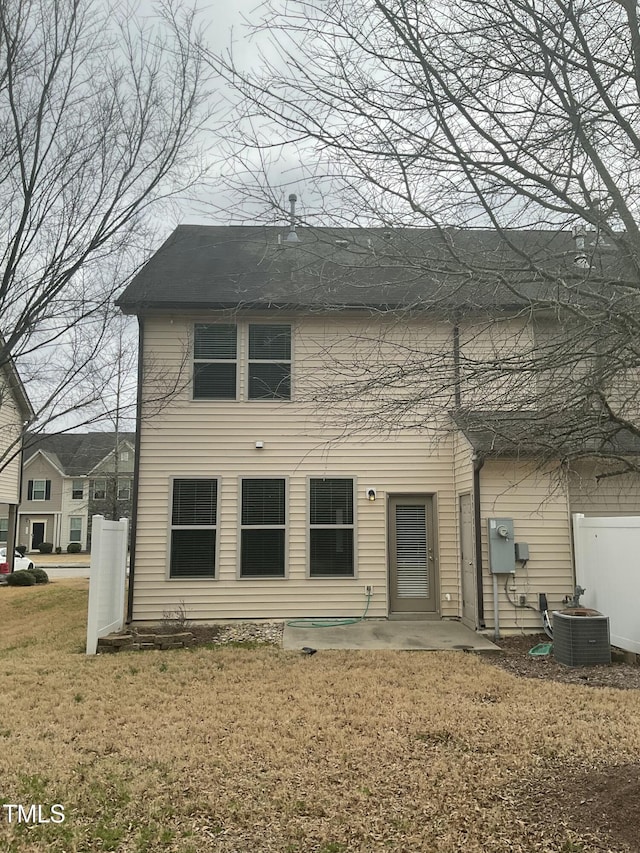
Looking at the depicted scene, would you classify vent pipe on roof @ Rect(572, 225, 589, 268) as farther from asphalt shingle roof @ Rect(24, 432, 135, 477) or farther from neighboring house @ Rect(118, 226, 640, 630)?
asphalt shingle roof @ Rect(24, 432, 135, 477)

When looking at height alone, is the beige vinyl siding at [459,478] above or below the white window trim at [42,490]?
below

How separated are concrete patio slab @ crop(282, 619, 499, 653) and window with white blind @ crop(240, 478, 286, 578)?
1061 millimetres

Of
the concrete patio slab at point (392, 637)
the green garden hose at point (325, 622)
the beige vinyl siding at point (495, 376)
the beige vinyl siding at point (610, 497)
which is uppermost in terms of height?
the beige vinyl siding at point (495, 376)

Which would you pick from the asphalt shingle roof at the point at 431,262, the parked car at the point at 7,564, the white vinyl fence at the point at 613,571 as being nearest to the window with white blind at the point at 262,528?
the white vinyl fence at the point at 613,571

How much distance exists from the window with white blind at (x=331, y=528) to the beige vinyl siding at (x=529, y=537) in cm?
218

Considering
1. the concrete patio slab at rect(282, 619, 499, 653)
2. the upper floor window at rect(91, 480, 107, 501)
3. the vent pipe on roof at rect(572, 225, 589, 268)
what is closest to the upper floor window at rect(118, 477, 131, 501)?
the upper floor window at rect(91, 480, 107, 501)

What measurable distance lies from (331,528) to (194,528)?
2159mm

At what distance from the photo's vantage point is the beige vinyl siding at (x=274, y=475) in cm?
1016

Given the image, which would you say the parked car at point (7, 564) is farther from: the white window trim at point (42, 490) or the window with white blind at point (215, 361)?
the white window trim at point (42, 490)

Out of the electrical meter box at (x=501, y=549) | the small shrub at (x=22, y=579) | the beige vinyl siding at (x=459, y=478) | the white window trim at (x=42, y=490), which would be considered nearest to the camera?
the electrical meter box at (x=501, y=549)

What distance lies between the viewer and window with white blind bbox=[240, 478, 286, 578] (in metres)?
10.3

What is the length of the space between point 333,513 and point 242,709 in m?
4.88

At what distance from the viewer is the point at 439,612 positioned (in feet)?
34.0

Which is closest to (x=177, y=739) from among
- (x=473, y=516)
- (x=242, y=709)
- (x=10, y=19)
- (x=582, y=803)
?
(x=242, y=709)
